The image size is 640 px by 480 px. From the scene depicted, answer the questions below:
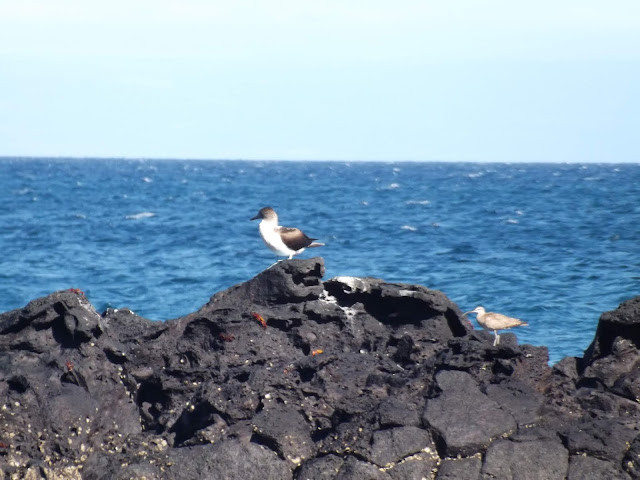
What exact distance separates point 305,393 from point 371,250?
754 inches

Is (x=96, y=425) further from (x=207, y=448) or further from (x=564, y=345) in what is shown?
(x=564, y=345)

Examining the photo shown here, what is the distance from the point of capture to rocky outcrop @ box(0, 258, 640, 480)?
6.74 m

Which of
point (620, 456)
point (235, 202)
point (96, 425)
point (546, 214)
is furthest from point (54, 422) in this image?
point (235, 202)

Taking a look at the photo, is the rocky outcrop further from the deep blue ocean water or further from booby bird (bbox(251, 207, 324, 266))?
the deep blue ocean water

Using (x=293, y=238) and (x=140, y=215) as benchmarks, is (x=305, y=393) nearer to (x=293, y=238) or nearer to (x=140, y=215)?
(x=293, y=238)

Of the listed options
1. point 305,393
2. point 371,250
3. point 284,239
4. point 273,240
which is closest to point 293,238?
point 284,239

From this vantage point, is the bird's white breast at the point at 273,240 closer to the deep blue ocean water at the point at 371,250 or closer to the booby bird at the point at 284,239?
the booby bird at the point at 284,239

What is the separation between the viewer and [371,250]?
1045 inches

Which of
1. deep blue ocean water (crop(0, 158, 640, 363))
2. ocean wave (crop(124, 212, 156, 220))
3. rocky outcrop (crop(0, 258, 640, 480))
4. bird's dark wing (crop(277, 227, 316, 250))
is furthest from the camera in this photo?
ocean wave (crop(124, 212, 156, 220))

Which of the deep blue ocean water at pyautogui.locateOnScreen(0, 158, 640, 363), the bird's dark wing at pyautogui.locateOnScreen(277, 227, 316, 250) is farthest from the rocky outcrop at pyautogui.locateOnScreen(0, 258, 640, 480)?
the deep blue ocean water at pyautogui.locateOnScreen(0, 158, 640, 363)

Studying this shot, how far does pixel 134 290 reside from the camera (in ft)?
67.6

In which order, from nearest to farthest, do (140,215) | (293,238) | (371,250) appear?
1. (293,238)
2. (371,250)
3. (140,215)

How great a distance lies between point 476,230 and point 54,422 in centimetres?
2615

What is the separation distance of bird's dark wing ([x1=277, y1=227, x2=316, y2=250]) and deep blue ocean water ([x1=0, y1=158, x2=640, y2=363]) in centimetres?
491
